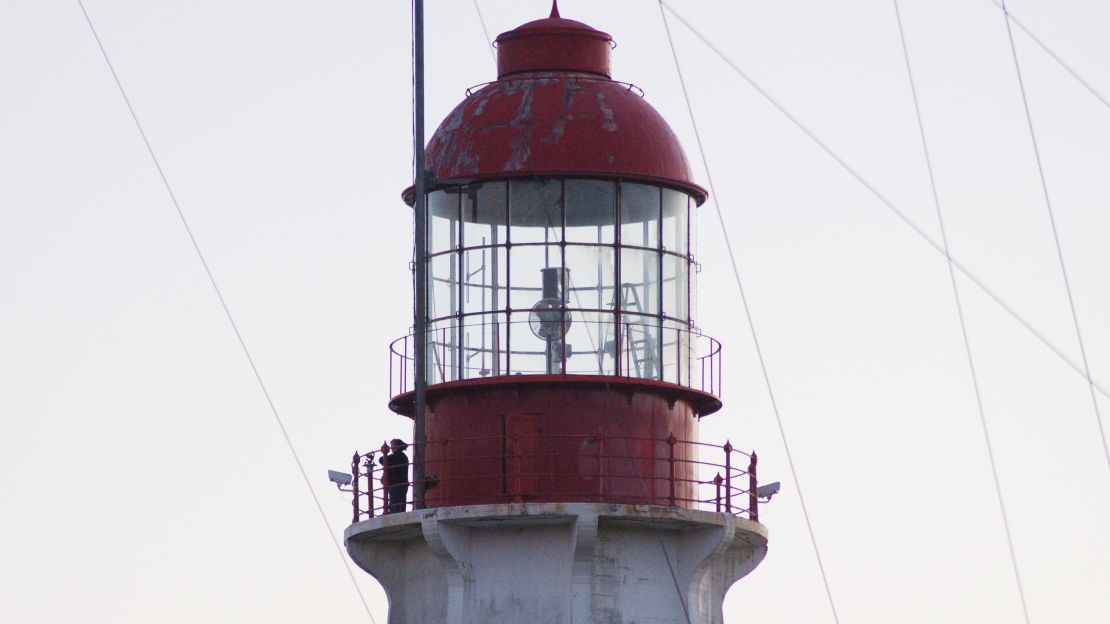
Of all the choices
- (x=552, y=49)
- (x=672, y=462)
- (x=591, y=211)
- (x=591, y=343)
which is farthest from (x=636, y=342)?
(x=552, y=49)

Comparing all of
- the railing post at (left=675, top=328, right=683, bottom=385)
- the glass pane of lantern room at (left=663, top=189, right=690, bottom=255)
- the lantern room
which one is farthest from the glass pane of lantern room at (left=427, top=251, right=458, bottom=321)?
the railing post at (left=675, top=328, right=683, bottom=385)

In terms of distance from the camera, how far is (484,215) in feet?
129

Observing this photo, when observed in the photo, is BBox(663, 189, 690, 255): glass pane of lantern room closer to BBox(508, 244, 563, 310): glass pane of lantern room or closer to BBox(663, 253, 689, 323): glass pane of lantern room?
BBox(663, 253, 689, 323): glass pane of lantern room

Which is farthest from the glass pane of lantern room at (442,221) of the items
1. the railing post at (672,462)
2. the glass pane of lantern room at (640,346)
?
the railing post at (672,462)

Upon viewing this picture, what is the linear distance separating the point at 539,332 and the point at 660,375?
148 cm

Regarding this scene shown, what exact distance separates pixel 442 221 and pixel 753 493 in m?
4.72

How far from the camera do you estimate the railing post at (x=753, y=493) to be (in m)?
39.3

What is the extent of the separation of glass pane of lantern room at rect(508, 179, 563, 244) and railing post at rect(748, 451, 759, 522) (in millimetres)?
3356

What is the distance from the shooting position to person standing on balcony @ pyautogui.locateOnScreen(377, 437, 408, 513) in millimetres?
39250

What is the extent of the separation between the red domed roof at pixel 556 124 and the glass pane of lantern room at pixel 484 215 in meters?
0.22

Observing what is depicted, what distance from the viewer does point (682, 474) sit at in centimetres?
3922

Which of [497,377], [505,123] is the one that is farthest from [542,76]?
[497,377]

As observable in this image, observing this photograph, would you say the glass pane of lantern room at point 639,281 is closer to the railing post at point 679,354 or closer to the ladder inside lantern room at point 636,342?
the ladder inside lantern room at point 636,342

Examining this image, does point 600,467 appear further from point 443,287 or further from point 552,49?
point 552,49
